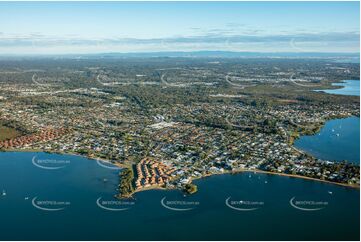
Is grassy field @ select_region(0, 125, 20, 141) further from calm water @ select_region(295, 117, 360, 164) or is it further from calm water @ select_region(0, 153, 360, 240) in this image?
calm water @ select_region(295, 117, 360, 164)

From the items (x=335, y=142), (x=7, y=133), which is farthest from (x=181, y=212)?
(x=7, y=133)

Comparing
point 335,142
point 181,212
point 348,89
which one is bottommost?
point 181,212

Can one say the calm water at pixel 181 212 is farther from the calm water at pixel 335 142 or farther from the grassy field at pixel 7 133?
the grassy field at pixel 7 133

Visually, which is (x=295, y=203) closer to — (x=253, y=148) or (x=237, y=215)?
(x=237, y=215)

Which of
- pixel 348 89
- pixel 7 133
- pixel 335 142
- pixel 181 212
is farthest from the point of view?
pixel 348 89

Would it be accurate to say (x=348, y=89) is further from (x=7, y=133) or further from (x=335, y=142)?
(x=7, y=133)

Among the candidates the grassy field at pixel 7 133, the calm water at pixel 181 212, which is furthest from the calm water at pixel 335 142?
the grassy field at pixel 7 133

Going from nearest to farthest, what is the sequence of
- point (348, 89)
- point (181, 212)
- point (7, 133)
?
point (181, 212)
point (7, 133)
point (348, 89)

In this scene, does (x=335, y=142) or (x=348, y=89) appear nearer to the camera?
(x=335, y=142)
